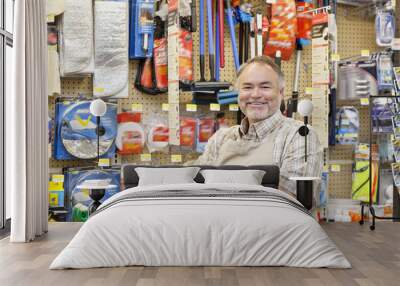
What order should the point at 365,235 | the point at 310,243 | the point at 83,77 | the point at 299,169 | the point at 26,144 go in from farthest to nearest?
1. the point at 83,77
2. the point at 299,169
3. the point at 365,235
4. the point at 26,144
5. the point at 310,243

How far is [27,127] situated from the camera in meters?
4.41

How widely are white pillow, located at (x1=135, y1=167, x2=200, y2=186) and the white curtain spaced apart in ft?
2.96


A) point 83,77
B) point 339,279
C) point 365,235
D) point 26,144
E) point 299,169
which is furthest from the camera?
point 83,77

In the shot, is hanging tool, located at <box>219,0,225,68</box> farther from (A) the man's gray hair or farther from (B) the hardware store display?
(A) the man's gray hair

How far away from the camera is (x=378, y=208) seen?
5.68 m

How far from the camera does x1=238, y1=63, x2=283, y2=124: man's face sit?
527cm

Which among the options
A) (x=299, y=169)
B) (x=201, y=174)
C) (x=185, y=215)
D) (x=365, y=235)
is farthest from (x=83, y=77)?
(x=365, y=235)

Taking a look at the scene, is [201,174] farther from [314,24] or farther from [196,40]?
[314,24]

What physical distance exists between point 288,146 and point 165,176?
1.30m

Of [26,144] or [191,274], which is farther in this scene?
[26,144]

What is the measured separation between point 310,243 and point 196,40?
3161mm

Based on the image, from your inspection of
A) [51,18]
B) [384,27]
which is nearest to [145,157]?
[51,18]

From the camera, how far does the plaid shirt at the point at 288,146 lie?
5.16m

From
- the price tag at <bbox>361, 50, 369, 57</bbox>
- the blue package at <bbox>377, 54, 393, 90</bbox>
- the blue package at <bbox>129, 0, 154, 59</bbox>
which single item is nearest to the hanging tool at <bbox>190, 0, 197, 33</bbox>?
the blue package at <bbox>129, 0, 154, 59</bbox>
